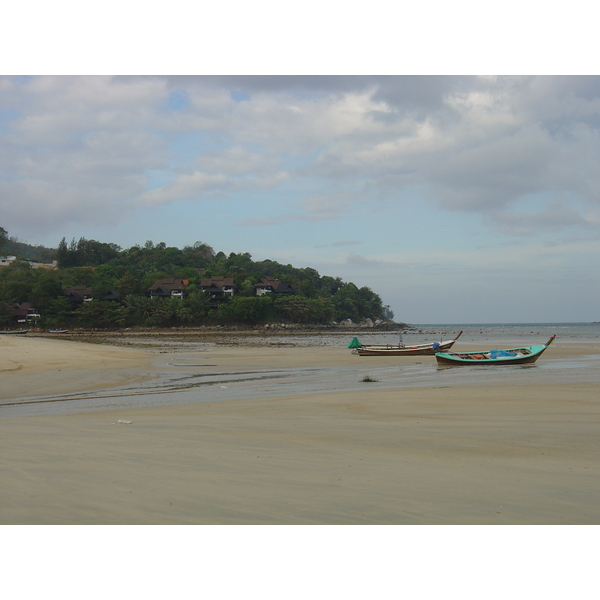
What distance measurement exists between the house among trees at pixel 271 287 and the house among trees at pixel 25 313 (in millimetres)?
51973

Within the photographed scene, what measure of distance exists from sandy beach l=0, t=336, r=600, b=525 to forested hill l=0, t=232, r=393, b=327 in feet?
334

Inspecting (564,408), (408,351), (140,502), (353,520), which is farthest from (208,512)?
(408,351)

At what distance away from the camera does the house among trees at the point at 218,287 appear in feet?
422

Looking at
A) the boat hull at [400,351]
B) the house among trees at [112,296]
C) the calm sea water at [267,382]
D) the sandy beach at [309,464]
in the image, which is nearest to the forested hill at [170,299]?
the house among trees at [112,296]

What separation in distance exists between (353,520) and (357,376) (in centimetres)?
1776

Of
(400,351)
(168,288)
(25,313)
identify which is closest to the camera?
(400,351)

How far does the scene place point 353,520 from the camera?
5.12m

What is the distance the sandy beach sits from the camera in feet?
17.3

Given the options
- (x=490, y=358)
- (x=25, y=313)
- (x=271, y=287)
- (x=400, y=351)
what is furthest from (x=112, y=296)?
(x=490, y=358)

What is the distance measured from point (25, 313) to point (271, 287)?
56.9 m

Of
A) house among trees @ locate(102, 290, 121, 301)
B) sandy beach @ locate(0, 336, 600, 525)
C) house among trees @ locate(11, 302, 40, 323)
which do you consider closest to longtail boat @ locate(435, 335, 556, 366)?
sandy beach @ locate(0, 336, 600, 525)

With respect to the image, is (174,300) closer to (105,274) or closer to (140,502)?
(105,274)

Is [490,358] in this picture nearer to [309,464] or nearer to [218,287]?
[309,464]

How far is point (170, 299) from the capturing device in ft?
375
